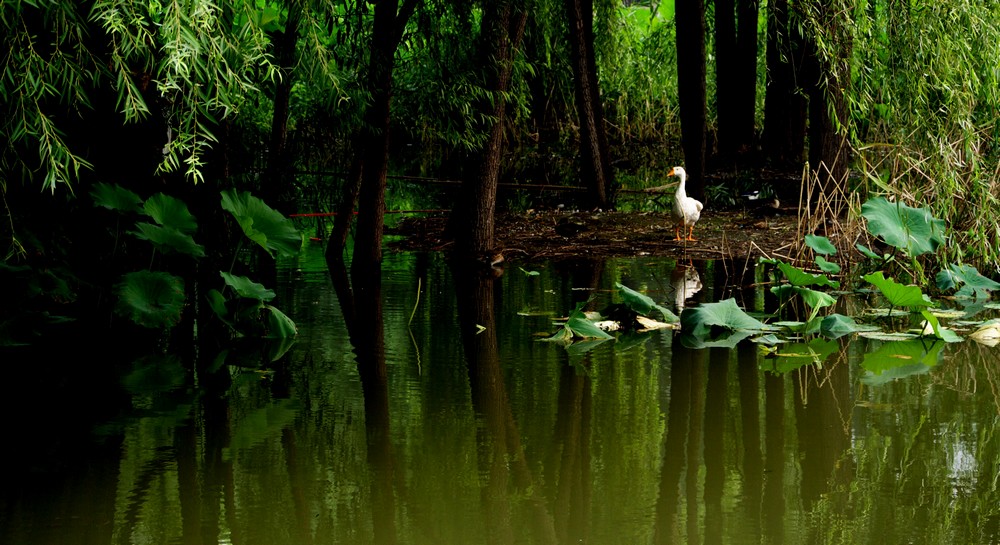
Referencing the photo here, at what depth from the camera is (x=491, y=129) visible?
9469 mm

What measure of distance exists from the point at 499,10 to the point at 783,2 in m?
2.83

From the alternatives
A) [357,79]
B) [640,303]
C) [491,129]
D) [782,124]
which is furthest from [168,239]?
[782,124]

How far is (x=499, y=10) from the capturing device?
885 centimetres

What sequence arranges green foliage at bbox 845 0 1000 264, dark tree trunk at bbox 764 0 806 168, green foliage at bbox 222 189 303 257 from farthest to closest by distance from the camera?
dark tree trunk at bbox 764 0 806 168 → green foliage at bbox 845 0 1000 264 → green foliage at bbox 222 189 303 257

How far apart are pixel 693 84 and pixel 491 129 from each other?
11.7 ft

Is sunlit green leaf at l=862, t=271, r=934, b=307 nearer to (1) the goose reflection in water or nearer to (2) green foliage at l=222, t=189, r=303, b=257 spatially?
(1) the goose reflection in water

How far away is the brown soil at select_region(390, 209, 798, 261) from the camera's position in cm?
1083

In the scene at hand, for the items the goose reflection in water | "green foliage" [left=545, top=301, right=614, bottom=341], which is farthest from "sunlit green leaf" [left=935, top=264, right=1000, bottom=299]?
"green foliage" [left=545, top=301, right=614, bottom=341]

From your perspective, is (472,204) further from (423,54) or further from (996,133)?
(996,133)

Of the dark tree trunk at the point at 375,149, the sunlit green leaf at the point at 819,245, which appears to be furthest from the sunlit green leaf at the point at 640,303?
the dark tree trunk at the point at 375,149

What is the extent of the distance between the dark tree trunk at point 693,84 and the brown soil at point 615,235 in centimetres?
63

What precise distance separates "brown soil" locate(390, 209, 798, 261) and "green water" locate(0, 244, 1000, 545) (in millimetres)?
3884

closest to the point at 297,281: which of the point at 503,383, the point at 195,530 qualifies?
the point at 503,383

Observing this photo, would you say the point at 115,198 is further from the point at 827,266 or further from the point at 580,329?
the point at 827,266
